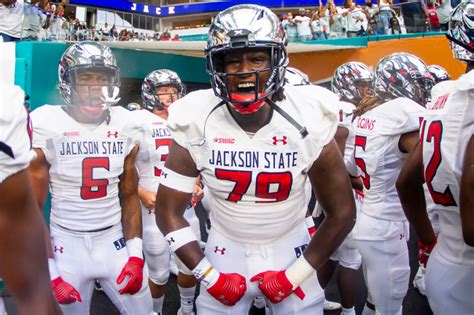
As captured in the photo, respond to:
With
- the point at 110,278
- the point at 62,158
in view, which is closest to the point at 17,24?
the point at 62,158

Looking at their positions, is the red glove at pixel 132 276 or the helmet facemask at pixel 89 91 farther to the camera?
the helmet facemask at pixel 89 91

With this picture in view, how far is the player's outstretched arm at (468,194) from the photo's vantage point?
1717 mm

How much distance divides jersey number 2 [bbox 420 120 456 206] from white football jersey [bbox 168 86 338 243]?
0.42 metres

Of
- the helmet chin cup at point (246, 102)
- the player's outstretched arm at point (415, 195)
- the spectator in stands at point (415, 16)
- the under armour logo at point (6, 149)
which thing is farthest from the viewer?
the spectator in stands at point (415, 16)

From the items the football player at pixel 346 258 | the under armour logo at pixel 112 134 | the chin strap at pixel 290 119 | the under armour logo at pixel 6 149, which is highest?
the chin strap at pixel 290 119

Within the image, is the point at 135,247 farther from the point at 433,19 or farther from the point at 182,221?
the point at 433,19

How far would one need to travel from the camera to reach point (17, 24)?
6.27 m

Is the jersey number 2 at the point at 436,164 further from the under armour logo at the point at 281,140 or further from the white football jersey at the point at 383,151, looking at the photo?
the white football jersey at the point at 383,151

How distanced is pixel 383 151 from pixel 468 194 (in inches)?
52.9

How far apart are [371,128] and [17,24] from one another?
17.2 ft

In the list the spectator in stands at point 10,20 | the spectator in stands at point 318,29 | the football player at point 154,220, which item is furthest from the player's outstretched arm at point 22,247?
the spectator in stands at point 318,29

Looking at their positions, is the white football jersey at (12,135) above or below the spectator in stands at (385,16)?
below

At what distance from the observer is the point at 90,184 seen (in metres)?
2.82

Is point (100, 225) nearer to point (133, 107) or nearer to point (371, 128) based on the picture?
point (371, 128)
